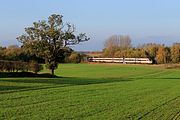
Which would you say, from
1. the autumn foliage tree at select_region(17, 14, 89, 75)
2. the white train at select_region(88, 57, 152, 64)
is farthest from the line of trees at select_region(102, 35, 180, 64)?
the autumn foliage tree at select_region(17, 14, 89, 75)

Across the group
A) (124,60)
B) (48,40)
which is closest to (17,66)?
(48,40)

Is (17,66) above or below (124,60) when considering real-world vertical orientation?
below

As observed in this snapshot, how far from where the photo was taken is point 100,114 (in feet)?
52.4

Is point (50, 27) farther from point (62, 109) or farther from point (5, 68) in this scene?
point (62, 109)

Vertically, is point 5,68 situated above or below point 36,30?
below

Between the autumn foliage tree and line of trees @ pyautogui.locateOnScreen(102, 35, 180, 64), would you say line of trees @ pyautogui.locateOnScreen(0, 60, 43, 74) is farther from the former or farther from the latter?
line of trees @ pyautogui.locateOnScreen(102, 35, 180, 64)

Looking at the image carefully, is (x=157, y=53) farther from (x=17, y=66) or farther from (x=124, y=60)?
(x=17, y=66)

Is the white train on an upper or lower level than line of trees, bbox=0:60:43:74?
upper

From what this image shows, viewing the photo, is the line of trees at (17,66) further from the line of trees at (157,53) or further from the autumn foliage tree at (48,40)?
the line of trees at (157,53)

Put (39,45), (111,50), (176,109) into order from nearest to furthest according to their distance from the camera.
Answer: (176,109) < (39,45) < (111,50)

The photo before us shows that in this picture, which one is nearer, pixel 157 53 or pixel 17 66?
pixel 17 66

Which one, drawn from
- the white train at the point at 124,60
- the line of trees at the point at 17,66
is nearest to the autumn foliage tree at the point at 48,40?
the line of trees at the point at 17,66

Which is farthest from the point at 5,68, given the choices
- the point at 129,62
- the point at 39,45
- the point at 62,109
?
the point at 129,62

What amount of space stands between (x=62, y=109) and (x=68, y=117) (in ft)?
7.58
